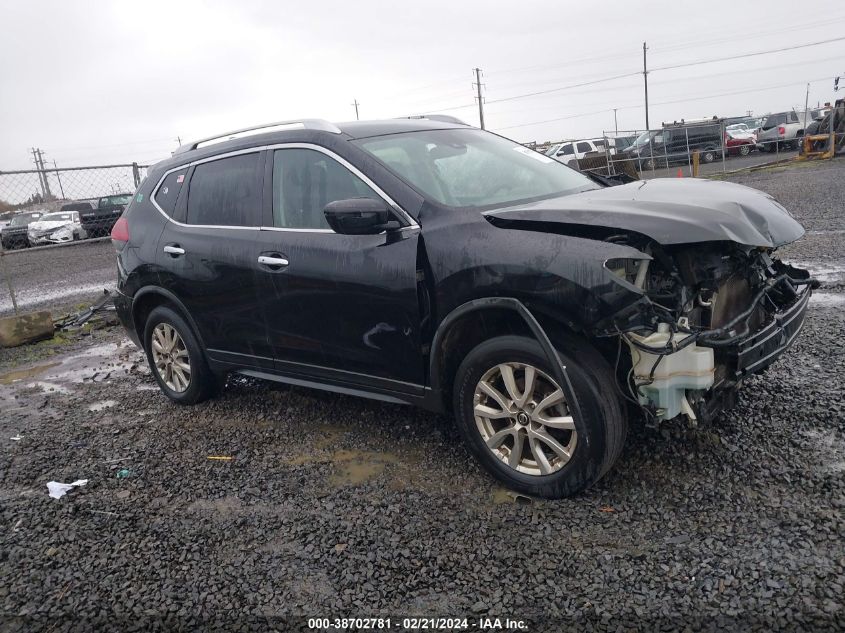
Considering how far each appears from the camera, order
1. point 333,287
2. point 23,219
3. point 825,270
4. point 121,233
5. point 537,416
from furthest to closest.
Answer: point 23,219, point 825,270, point 121,233, point 333,287, point 537,416

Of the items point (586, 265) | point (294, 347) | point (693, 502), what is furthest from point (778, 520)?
point (294, 347)

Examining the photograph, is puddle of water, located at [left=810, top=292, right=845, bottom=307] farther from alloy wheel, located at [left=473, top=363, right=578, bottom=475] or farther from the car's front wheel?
alloy wheel, located at [left=473, top=363, right=578, bottom=475]

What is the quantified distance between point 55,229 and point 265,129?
69.8 ft

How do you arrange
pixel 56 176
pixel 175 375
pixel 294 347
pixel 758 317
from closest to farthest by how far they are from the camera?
pixel 758 317
pixel 294 347
pixel 175 375
pixel 56 176

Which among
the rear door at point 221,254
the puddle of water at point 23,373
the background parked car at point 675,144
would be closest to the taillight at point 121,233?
the rear door at point 221,254

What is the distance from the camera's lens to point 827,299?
6.25 metres

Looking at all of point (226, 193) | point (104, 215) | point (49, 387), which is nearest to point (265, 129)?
point (226, 193)

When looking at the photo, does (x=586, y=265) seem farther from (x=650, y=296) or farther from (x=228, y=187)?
(x=228, y=187)

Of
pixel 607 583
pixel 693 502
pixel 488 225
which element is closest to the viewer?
pixel 607 583

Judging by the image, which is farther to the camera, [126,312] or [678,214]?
[126,312]

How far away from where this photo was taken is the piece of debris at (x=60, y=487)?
13.2 ft

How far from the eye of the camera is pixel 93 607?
9.53 feet

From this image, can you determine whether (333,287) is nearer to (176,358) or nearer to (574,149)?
(176,358)

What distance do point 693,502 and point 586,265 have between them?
1216 millimetres
